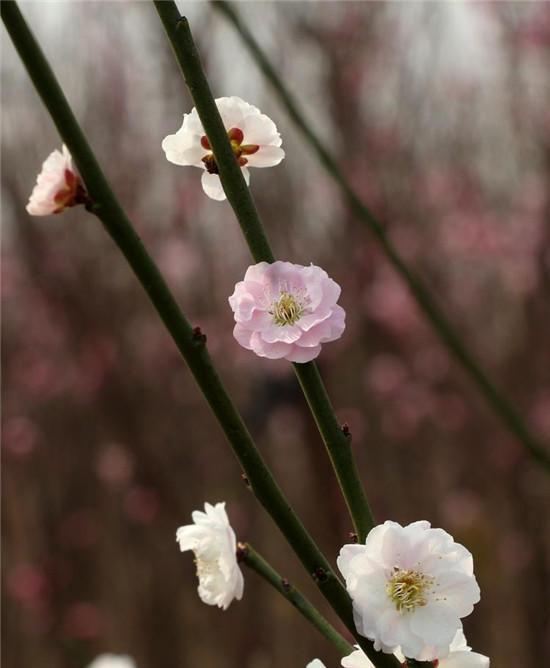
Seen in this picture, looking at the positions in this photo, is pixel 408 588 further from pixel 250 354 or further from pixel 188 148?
pixel 250 354

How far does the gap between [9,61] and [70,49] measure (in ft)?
1.55

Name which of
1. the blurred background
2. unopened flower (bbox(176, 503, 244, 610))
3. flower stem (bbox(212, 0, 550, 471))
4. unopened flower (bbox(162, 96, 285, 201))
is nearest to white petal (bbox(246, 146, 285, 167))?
unopened flower (bbox(162, 96, 285, 201))

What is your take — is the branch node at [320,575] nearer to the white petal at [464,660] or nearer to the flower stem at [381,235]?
the white petal at [464,660]

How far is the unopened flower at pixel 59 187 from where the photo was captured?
0.72 m

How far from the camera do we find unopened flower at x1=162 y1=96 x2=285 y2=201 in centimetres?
75

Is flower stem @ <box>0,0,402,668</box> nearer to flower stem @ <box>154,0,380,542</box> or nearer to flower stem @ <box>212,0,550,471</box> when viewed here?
flower stem @ <box>154,0,380,542</box>

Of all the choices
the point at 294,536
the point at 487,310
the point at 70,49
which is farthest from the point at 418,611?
the point at 487,310

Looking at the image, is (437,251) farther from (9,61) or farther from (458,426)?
(9,61)

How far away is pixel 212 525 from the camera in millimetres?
696

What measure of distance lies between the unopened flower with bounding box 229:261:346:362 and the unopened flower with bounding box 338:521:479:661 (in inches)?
5.7

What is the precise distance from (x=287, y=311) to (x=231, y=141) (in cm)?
17

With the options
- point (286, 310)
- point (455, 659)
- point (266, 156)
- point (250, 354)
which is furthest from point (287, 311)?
point (250, 354)

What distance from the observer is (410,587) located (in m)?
0.67

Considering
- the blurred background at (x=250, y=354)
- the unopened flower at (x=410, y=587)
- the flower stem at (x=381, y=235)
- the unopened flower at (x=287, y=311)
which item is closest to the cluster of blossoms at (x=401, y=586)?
the unopened flower at (x=410, y=587)
